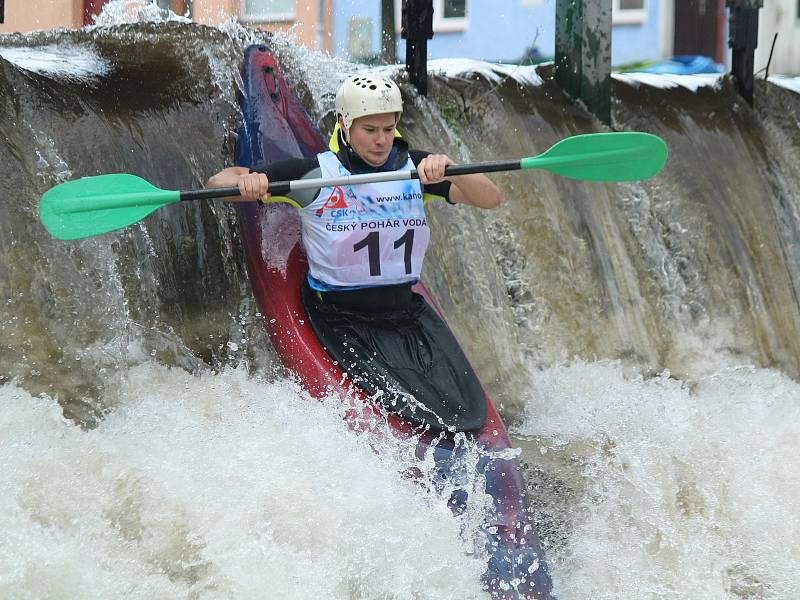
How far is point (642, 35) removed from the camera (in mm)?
13883

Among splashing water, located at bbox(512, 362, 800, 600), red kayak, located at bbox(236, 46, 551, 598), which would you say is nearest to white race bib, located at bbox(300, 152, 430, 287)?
red kayak, located at bbox(236, 46, 551, 598)

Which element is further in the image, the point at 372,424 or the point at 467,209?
the point at 467,209

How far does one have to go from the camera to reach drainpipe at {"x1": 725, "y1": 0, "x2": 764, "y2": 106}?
6188 millimetres

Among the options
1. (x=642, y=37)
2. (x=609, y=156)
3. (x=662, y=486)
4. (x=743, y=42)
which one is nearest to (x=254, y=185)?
(x=609, y=156)

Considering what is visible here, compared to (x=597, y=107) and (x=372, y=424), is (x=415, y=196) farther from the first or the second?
(x=597, y=107)

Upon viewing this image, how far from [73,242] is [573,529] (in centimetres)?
185

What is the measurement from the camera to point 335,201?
3.39m

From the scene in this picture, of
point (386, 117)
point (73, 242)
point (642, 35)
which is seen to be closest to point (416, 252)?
point (386, 117)

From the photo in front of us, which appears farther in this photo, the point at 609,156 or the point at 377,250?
the point at 609,156

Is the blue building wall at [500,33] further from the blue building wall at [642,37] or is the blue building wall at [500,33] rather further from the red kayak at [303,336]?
the red kayak at [303,336]

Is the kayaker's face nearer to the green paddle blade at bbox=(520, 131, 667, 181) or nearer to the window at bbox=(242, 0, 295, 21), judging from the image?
the green paddle blade at bbox=(520, 131, 667, 181)

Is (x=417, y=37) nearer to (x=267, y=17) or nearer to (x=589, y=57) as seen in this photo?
(x=589, y=57)

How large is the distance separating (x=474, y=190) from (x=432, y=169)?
0.73 ft

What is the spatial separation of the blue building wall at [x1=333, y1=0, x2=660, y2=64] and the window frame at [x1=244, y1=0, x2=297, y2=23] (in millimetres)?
622
